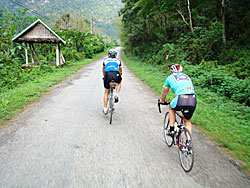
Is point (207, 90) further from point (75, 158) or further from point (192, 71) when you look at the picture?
point (75, 158)

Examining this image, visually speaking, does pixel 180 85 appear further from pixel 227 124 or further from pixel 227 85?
pixel 227 85

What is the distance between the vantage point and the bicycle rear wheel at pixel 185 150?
2.80 m

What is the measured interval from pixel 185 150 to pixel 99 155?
59.0 inches

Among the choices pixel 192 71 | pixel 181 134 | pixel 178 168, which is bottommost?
pixel 178 168

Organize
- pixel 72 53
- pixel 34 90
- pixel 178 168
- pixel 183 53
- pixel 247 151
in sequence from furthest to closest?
1. pixel 72 53
2. pixel 183 53
3. pixel 34 90
4. pixel 247 151
5. pixel 178 168

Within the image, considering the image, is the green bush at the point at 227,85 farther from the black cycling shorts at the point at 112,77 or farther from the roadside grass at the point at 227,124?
the black cycling shorts at the point at 112,77

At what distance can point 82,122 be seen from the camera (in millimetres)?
4852

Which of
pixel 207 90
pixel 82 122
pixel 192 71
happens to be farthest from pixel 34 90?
pixel 192 71

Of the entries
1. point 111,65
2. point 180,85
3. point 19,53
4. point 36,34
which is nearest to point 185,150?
point 180,85

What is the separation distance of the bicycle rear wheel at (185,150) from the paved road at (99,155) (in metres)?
0.14

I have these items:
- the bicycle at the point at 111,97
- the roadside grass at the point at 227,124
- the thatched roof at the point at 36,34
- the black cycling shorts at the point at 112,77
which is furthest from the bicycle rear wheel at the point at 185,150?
the thatched roof at the point at 36,34

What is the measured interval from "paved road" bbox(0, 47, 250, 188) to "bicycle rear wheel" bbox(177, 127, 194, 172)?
Answer: 14 cm

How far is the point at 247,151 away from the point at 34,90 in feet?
25.4

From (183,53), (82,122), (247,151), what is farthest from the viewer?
→ (183,53)
